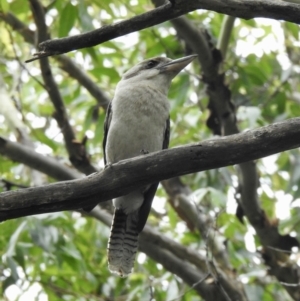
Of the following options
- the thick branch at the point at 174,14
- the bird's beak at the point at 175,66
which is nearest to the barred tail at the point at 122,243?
the bird's beak at the point at 175,66

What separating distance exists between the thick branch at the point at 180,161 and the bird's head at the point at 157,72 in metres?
2.17

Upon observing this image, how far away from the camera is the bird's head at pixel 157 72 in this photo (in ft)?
18.4

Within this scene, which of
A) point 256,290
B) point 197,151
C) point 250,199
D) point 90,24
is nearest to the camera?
point 197,151

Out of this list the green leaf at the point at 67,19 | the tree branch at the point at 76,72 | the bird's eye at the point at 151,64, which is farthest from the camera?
the tree branch at the point at 76,72

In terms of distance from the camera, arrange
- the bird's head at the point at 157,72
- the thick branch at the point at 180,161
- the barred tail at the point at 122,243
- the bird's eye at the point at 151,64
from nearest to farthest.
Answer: the thick branch at the point at 180,161 < the barred tail at the point at 122,243 < the bird's head at the point at 157,72 < the bird's eye at the point at 151,64

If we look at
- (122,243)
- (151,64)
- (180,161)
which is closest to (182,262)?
(122,243)

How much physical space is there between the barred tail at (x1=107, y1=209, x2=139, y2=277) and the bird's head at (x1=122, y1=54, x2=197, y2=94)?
106 cm

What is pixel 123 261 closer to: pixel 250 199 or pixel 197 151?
pixel 250 199

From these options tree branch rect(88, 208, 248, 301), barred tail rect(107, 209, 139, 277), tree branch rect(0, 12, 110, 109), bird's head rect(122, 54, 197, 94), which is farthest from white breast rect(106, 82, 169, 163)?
tree branch rect(0, 12, 110, 109)

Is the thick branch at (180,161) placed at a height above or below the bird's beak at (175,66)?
below

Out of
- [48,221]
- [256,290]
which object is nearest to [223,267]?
[256,290]

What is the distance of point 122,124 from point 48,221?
93 centimetres

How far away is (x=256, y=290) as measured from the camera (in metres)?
6.04

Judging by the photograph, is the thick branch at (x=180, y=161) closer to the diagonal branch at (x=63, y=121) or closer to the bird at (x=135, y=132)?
the bird at (x=135, y=132)
